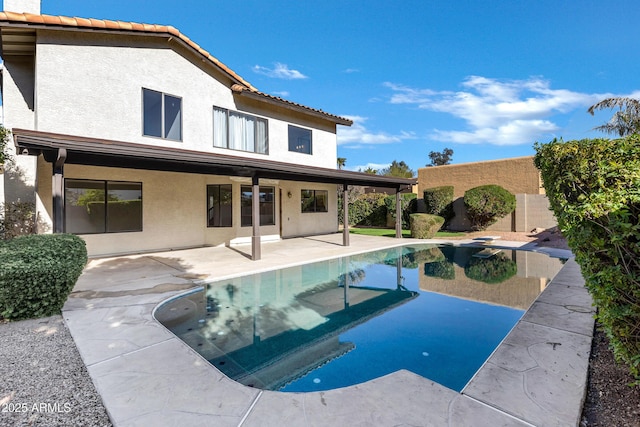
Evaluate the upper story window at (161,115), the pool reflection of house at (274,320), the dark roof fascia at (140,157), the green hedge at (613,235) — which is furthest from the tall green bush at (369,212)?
the green hedge at (613,235)

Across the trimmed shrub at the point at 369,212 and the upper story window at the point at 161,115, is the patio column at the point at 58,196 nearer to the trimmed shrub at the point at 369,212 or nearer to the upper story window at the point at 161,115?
the upper story window at the point at 161,115

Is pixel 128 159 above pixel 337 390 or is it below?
above

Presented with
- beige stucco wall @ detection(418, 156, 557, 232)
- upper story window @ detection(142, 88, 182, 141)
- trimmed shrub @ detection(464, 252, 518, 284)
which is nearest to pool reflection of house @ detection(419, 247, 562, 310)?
trimmed shrub @ detection(464, 252, 518, 284)

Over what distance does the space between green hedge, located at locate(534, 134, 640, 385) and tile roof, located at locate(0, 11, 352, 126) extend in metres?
14.0

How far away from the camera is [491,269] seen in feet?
36.0

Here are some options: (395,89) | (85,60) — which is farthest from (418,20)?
(85,60)

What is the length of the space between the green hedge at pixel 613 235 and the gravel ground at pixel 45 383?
4.70 metres

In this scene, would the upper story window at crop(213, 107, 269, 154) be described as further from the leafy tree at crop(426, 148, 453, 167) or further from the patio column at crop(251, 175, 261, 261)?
the leafy tree at crop(426, 148, 453, 167)

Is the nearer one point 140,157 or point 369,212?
point 140,157

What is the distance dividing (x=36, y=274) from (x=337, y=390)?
5.50 m

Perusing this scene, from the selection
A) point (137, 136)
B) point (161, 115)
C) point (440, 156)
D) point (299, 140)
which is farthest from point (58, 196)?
point (440, 156)

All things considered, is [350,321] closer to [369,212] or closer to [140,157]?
[140,157]

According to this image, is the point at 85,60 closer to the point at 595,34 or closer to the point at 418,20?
the point at 418,20

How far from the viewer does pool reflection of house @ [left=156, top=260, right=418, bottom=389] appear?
180 inches
